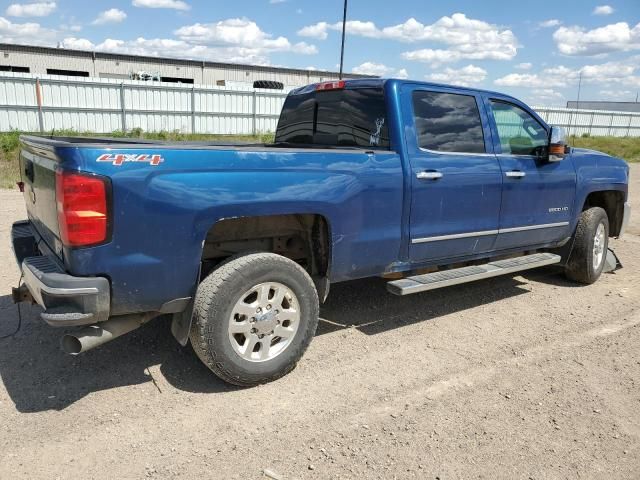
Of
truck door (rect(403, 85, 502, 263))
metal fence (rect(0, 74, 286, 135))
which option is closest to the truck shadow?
truck door (rect(403, 85, 502, 263))

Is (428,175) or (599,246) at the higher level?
(428,175)

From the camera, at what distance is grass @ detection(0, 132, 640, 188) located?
45.0ft

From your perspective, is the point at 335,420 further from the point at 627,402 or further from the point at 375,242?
the point at 627,402

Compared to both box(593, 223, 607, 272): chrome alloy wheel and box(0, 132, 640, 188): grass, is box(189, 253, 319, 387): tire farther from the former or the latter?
box(593, 223, 607, 272): chrome alloy wheel

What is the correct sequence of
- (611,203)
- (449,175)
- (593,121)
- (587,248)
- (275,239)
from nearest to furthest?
(275,239)
(449,175)
(587,248)
(611,203)
(593,121)

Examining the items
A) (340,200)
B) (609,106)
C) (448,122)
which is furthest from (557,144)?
(609,106)

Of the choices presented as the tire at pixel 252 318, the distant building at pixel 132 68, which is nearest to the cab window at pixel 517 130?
the tire at pixel 252 318

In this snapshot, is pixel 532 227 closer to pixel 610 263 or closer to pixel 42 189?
pixel 610 263

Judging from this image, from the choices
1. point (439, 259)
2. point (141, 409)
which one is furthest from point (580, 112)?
point (141, 409)

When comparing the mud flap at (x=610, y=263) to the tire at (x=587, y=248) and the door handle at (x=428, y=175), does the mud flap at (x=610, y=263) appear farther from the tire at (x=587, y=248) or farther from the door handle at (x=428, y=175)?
the door handle at (x=428, y=175)

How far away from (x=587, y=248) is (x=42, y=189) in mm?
5177

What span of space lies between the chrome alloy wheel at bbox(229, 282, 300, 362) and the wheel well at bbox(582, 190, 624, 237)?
4.17m

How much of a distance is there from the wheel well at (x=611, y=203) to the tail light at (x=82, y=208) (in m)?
5.24

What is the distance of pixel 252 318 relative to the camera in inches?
135
